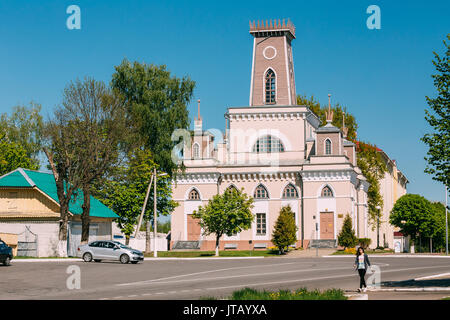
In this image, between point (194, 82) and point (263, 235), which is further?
point (263, 235)

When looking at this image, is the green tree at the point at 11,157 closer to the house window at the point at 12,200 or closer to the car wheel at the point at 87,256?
the house window at the point at 12,200

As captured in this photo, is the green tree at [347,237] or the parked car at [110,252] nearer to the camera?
the parked car at [110,252]

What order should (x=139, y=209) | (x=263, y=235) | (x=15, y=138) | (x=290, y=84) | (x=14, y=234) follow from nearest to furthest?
(x=14, y=234)
(x=139, y=209)
(x=263, y=235)
(x=290, y=84)
(x=15, y=138)

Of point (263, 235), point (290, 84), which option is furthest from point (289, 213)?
point (290, 84)

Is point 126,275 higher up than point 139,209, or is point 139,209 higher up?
point 139,209

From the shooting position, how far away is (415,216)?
101 m

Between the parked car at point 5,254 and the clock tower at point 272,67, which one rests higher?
the clock tower at point 272,67

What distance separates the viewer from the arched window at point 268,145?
247ft

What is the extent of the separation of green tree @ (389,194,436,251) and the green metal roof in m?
54.5

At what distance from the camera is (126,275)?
33219mm

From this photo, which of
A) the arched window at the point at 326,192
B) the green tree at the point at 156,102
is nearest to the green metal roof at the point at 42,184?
the green tree at the point at 156,102

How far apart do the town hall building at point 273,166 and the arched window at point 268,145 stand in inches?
4.3

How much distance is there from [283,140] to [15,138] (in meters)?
35.5

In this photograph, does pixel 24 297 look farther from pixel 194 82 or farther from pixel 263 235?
pixel 263 235
